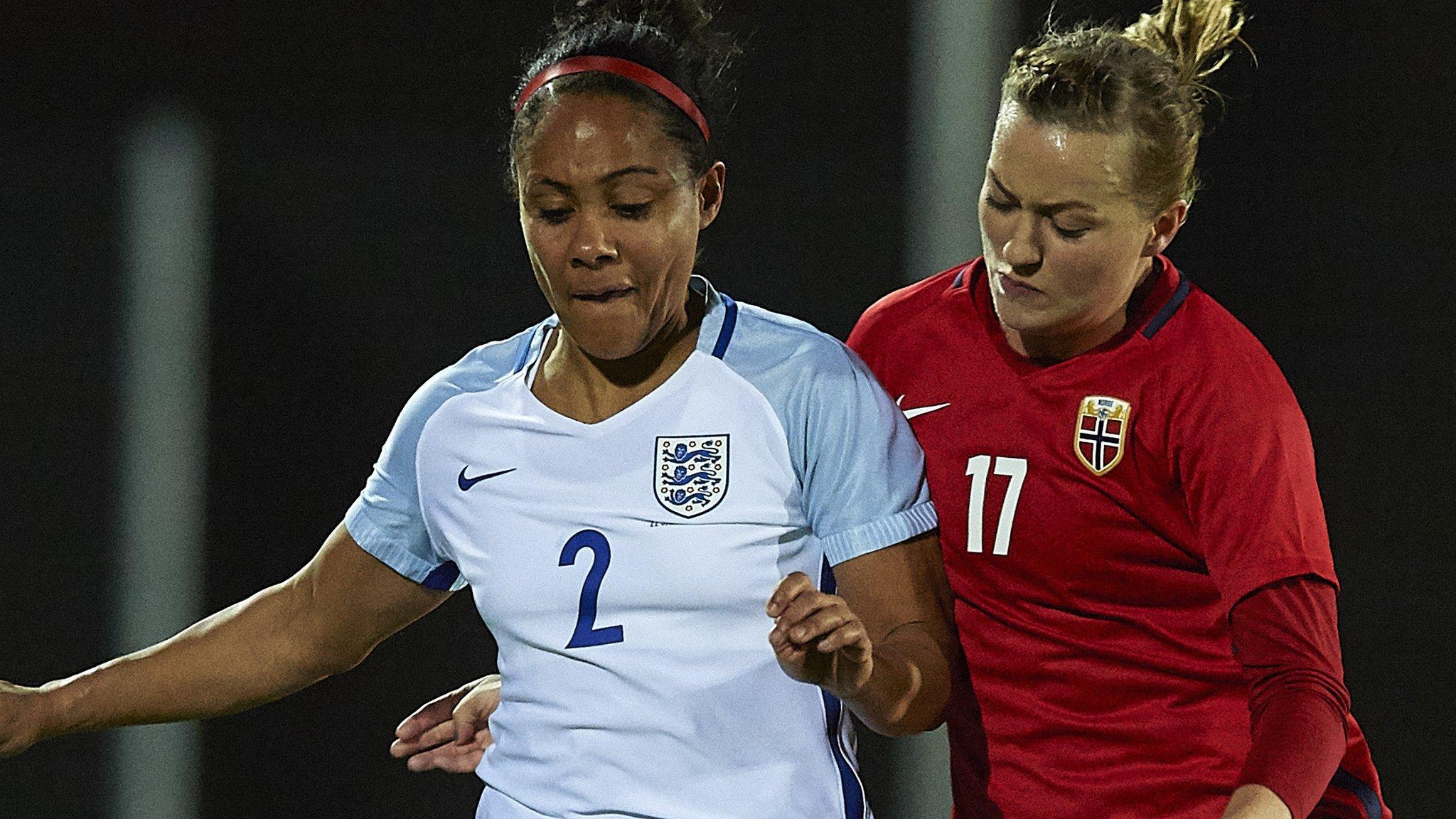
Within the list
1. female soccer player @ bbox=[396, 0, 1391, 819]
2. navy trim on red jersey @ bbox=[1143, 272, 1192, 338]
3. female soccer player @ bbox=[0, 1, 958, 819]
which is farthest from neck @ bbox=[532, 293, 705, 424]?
navy trim on red jersey @ bbox=[1143, 272, 1192, 338]

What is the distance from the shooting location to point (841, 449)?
1209mm

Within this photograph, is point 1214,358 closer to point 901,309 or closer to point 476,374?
point 901,309

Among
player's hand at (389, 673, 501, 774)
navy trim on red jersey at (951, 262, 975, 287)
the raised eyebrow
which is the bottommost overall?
player's hand at (389, 673, 501, 774)

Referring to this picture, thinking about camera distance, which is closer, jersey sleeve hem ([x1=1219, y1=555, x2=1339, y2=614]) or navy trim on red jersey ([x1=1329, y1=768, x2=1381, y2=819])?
jersey sleeve hem ([x1=1219, y1=555, x2=1339, y2=614])

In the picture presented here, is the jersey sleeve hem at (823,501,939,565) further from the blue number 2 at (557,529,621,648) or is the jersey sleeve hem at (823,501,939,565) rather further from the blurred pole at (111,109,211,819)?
the blurred pole at (111,109,211,819)

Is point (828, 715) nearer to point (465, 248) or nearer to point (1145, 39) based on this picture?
point (1145, 39)

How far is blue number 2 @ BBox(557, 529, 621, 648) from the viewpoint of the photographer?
122 centimetres

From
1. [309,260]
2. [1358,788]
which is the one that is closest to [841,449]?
[1358,788]

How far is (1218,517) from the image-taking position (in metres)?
1.21

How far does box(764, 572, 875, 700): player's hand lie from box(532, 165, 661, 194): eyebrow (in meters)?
0.34

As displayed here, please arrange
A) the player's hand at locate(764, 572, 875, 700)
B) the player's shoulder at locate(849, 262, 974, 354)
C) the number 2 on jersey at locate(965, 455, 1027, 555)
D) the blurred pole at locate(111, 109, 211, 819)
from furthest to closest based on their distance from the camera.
Answer: the blurred pole at locate(111, 109, 211, 819), the player's shoulder at locate(849, 262, 974, 354), the number 2 on jersey at locate(965, 455, 1027, 555), the player's hand at locate(764, 572, 875, 700)

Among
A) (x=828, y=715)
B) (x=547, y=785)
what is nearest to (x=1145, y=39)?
(x=828, y=715)

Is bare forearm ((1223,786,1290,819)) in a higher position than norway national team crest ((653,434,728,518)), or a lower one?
lower

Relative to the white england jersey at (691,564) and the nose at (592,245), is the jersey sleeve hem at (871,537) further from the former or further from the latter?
the nose at (592,245)
